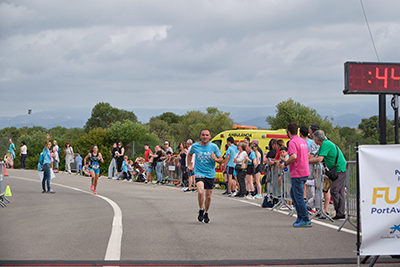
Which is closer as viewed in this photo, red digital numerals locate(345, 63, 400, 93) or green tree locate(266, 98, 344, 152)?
red digital numerals locate(345, 63, 400, 93)

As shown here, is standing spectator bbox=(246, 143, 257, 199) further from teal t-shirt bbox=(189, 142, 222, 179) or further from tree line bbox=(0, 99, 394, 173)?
tree line bbox=(0, 99, 394, 173)

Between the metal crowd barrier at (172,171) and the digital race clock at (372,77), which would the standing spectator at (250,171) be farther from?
the digital race clock at (372,77)

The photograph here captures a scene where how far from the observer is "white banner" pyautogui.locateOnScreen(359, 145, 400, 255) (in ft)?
20.0

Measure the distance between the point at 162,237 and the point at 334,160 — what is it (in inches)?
161

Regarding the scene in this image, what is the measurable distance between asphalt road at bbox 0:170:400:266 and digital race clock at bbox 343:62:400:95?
2588 millimetres

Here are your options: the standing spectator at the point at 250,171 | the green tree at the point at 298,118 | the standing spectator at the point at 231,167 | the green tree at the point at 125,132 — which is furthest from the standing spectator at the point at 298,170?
the green tree at the point at 298,118

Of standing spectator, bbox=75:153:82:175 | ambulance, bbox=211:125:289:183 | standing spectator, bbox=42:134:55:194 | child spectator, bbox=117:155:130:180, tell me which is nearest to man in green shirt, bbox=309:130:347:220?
ambulance, bbox=211:125:289:183

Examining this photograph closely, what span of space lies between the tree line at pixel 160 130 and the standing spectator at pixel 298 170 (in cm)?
2447

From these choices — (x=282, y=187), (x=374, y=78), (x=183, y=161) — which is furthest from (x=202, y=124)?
(x=374, y=78)

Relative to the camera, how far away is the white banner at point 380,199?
610 cm

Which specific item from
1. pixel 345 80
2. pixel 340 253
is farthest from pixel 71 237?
pixel 345 80

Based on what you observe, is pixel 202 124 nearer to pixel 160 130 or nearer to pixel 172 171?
pixel 160 130

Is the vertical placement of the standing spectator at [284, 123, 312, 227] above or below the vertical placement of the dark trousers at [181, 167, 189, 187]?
above

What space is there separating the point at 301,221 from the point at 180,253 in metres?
3.59
